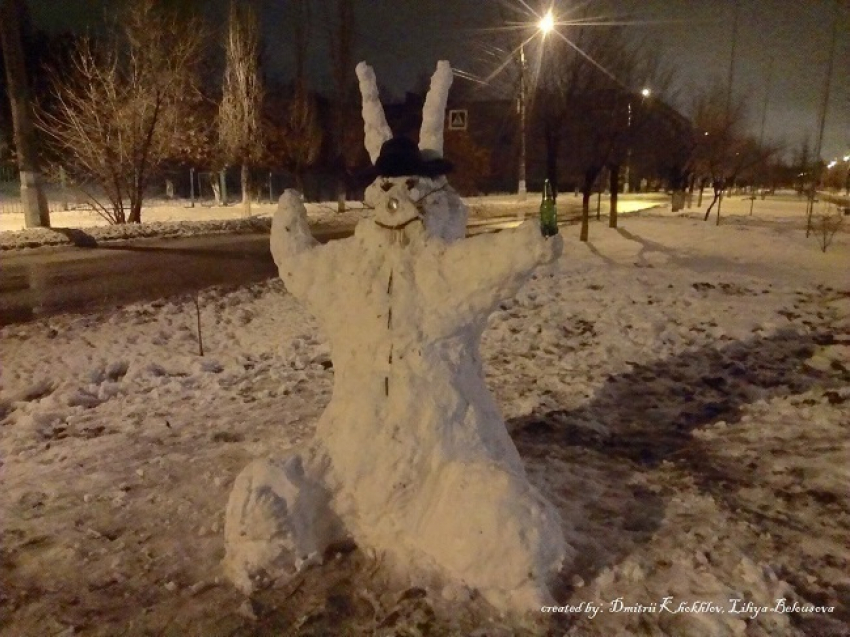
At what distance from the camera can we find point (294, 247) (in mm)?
3572

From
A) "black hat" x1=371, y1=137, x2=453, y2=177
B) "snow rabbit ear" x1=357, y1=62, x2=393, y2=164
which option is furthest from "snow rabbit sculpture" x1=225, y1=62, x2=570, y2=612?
"snow rabbit ear" x1=357, y1=62, x2=393, y2=164

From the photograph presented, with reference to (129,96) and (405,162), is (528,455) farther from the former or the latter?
(129,96)

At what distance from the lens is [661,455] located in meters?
4.70

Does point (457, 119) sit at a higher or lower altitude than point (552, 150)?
higher

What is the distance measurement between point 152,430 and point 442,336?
2926mm

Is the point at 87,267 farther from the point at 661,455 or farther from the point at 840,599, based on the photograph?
the point at 840,599

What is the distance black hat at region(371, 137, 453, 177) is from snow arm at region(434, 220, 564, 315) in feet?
1.36

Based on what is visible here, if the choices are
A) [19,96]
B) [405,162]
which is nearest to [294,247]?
[405,162]

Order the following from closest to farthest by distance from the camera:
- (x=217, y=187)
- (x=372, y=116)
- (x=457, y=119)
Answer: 1. (x=372, y=116)
2. (x=457, y=119)
3. (x=217, y=187)

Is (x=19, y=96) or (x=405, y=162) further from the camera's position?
(x=19, y=96)

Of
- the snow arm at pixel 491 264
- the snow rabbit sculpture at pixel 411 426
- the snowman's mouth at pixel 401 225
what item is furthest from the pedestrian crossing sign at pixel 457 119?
the snow arm at pixel 491 264

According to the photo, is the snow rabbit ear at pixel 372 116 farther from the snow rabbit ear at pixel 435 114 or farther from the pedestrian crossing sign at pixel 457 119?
the pedestrian crossing sign at pixel 457 119

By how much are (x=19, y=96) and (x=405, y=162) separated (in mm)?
16419

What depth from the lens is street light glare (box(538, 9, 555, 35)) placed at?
1502 centimetres
